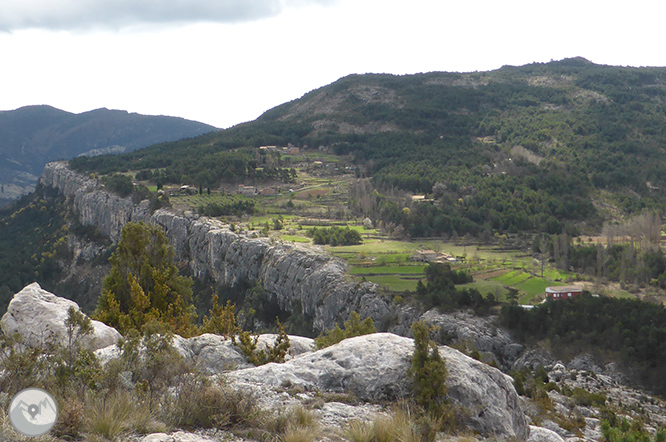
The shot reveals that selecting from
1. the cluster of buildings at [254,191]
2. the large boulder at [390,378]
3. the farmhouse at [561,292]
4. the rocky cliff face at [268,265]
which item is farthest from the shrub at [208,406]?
the cluster of buildings at [254,191]

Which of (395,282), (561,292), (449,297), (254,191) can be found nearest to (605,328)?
(561,292)

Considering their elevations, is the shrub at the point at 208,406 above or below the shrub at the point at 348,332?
above

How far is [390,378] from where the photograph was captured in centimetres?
946

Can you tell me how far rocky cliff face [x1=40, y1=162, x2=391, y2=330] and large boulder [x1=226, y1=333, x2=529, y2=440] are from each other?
29.3 metres

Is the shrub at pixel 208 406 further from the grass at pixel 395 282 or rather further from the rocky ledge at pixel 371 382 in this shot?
the grass at pixel 395 282

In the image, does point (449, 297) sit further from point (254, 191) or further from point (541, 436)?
point (254, 191)

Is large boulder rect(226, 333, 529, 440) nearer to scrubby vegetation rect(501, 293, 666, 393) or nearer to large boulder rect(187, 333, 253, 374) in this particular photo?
large boulder rect(187, 333, 253, 374)

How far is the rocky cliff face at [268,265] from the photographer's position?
42.4 m

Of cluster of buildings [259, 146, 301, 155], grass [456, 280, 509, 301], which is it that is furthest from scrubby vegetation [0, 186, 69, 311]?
grass [456, 280, 509, 301]

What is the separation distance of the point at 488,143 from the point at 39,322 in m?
113

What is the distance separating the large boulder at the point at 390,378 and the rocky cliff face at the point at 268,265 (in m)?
29.3

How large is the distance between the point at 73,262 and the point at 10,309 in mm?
79321

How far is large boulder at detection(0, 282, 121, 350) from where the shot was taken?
12164mm

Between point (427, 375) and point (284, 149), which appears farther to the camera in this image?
point (284, 149)
